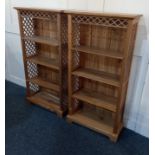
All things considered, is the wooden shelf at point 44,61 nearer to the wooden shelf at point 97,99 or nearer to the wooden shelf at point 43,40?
the wooden shelf at point 43,40

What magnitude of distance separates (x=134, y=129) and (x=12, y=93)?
71.5 inches

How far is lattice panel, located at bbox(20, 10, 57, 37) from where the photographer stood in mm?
1907

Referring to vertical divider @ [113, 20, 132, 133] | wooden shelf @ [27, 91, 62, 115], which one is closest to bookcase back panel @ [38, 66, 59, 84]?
wooden shelf @ [27, 91, 62, 115]

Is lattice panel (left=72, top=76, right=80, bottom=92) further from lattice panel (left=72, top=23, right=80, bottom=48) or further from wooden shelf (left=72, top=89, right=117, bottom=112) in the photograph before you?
lattice panel (left=72, top=23, right=80, bottom=48)

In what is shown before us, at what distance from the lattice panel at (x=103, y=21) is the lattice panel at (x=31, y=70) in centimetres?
99

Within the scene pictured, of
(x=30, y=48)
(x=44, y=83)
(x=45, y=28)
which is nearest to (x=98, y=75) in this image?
(x=44, y=83)

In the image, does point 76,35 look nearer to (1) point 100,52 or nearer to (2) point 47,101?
(1) point 100,52

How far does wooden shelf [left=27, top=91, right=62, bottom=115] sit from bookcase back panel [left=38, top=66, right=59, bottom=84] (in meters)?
0.22

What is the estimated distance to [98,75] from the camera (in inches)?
74.3

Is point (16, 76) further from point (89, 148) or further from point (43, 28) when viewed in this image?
point (89, 148)

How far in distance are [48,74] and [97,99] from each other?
33.8 inches

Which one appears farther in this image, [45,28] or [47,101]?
[47,101]
